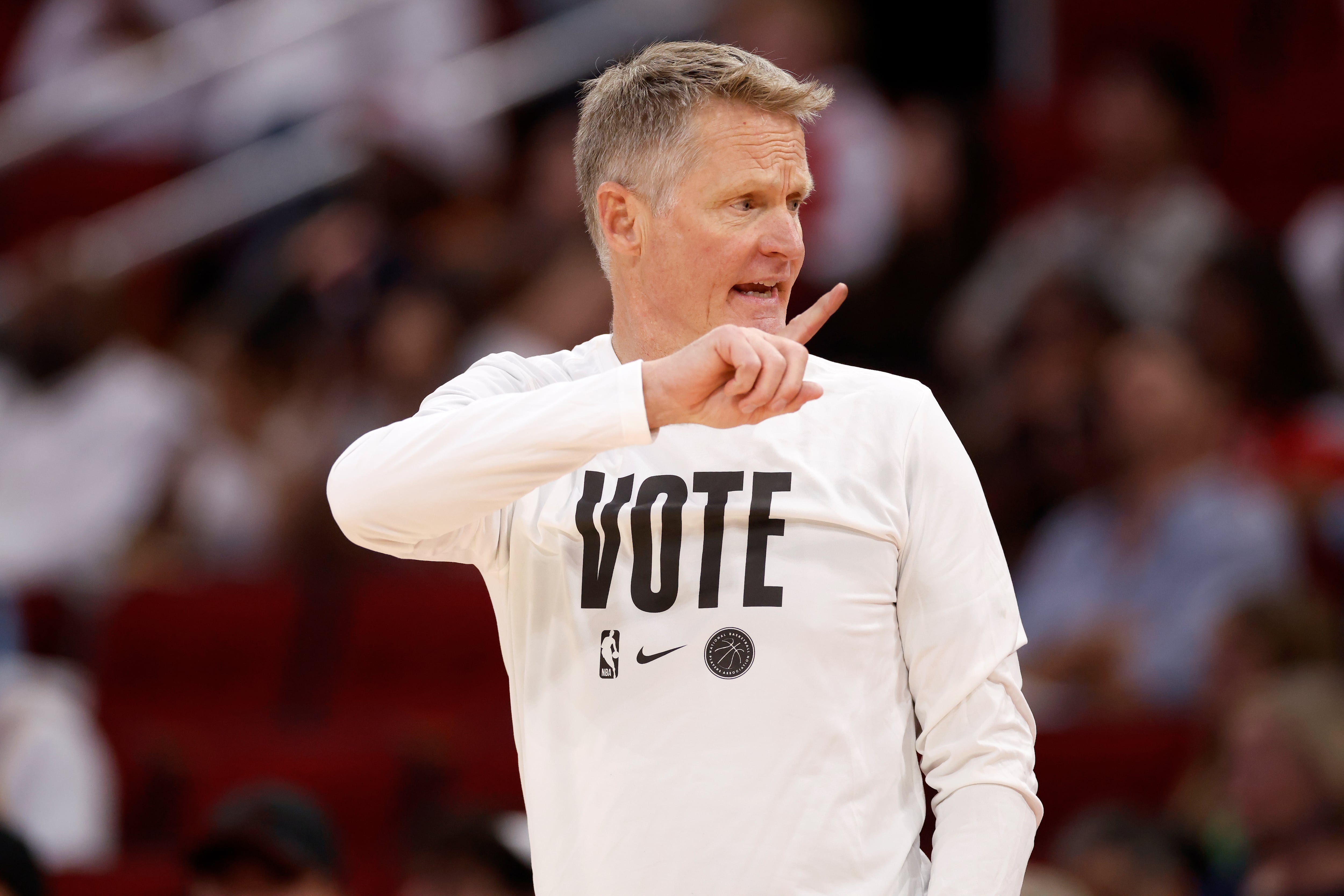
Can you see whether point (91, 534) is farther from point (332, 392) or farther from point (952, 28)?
point (952, 28)

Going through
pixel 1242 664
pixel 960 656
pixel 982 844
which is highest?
pixel 960 656

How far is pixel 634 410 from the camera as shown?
229cm

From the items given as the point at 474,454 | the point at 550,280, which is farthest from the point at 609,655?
the point at 550,280

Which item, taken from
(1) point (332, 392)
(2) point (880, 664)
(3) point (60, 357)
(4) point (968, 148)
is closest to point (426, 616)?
(1) point (332, 392)

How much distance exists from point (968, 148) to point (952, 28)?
5.85 feet

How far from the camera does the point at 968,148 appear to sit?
7.21 m

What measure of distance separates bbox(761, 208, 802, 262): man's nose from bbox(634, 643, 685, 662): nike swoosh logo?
561mm

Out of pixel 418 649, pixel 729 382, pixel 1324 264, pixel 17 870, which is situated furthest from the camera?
pixel 1324 264

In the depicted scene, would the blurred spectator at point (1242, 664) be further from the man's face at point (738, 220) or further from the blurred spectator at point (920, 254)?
the man's face at point (738, 220)

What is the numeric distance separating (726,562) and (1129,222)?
483 cm

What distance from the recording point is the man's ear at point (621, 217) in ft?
8.67

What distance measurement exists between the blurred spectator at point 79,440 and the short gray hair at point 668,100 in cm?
498

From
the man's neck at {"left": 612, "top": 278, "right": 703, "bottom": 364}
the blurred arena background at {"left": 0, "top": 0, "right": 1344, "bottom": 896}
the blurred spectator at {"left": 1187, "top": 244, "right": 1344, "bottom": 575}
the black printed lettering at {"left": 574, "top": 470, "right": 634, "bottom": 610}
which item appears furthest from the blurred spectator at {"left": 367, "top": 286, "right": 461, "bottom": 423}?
the black printed lettering at {"left": 574, "top": 470, "right": 634, "bottom": 610}

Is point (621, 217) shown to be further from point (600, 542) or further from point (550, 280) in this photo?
point (550, 280)
